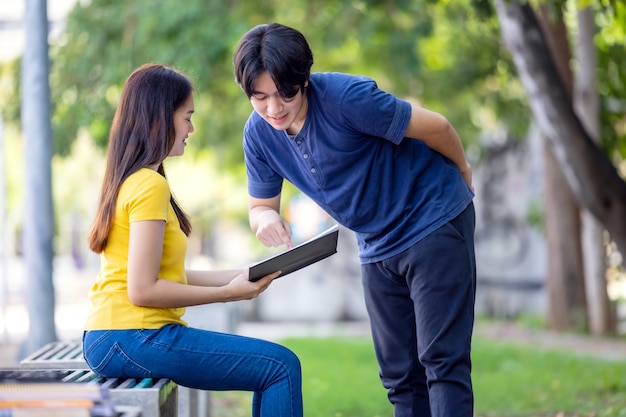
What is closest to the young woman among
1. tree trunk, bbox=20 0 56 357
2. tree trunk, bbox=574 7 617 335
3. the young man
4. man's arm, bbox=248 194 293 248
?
man's arm, bbox=248 194 293 248

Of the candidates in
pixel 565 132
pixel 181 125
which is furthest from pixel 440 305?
pixel 565 132

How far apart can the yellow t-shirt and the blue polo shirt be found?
0.55 meters

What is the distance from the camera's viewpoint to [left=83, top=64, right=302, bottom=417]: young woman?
3391mm

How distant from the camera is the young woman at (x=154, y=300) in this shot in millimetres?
3391

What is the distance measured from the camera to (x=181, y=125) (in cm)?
366

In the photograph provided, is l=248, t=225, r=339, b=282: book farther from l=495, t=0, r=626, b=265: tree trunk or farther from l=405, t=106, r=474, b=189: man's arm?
l=495, t=0, r=626, b=265: tree trunk

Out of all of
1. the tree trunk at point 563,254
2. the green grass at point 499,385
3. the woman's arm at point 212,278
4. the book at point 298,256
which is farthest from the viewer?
the tree trunk at point 563,254

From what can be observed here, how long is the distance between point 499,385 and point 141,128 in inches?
193

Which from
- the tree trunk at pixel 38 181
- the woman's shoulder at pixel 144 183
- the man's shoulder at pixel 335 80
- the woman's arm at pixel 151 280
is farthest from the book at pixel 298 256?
the tree trunk at pixel 38 181

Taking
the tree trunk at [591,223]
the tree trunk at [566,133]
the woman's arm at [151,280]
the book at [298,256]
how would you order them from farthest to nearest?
the tree trunk at [591,223]
the tree trunk at [566,133]
the book at [298,256]
the woman's arm at [151,280]

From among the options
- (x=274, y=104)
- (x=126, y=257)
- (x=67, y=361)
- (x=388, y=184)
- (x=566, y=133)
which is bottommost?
(x=67, y=361)

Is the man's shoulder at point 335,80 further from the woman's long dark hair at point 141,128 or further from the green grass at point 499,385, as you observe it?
the green grass at point 499,385

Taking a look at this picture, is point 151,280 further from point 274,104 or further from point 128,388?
point 274,104

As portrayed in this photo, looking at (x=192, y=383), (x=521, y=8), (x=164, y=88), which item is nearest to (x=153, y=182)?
(x=164, y=88)
